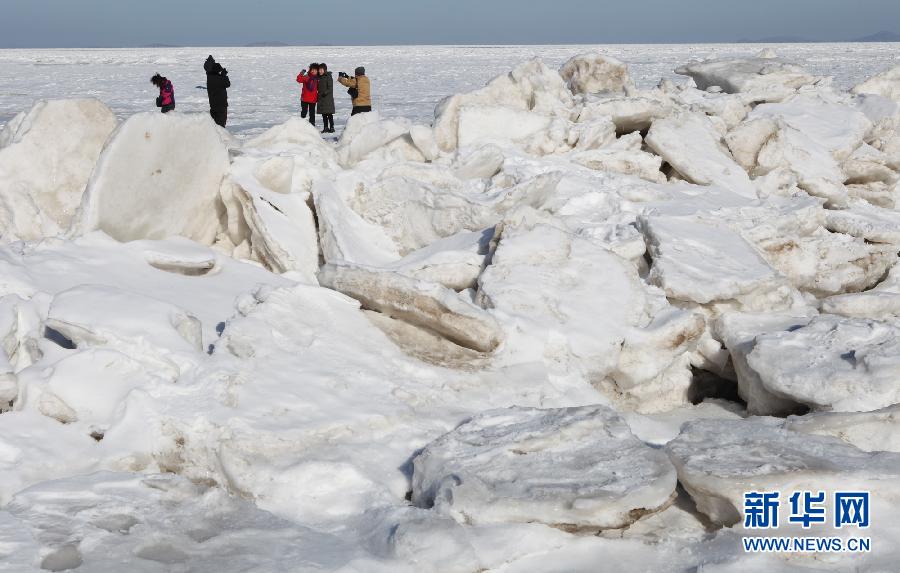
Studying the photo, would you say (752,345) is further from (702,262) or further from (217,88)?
(217,88)

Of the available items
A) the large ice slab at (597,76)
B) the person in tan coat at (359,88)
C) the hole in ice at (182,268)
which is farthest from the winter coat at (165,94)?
the hole in ice at (182,268)

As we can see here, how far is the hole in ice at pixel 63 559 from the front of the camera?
2594 millimetres

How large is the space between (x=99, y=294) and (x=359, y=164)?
276 centimetres

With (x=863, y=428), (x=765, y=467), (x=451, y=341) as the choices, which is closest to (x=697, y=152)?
(x=451, y=341)

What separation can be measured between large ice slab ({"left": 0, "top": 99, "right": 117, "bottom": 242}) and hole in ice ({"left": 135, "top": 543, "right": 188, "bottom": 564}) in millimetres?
3364

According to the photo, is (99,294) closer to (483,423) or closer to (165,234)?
(165,234)

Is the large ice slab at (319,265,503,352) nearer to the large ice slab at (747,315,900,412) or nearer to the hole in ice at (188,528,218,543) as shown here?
the large ice slab at (747,315,900,412)

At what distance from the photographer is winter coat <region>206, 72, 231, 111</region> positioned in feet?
32.9

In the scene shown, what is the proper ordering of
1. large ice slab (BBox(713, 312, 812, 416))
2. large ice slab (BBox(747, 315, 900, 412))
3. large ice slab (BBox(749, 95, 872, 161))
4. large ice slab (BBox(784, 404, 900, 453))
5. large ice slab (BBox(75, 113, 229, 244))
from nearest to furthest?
large ice slab (BBox(784, 404, 900, 453))
large ice slab (BBox(747, 315, 900, 412))
large ice slab (BBox(713, 312, 812, 416))
large ice slab (BBox(75, 113, 229, 244))
large ice slab (BBox(749, 95, 872, 161))

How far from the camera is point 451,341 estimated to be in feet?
13.9

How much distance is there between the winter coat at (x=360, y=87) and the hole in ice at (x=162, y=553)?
8.44 m

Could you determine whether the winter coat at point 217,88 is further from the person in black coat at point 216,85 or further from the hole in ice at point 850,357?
the hole in ice at point 850,357

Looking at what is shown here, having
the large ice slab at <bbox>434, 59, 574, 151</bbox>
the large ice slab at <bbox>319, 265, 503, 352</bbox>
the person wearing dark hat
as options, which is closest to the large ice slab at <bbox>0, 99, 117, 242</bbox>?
the large ice slab at <bbox>319, 265, 503, 352</bbox>

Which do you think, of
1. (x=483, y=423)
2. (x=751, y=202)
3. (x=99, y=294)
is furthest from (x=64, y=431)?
(x=751, y=202)
